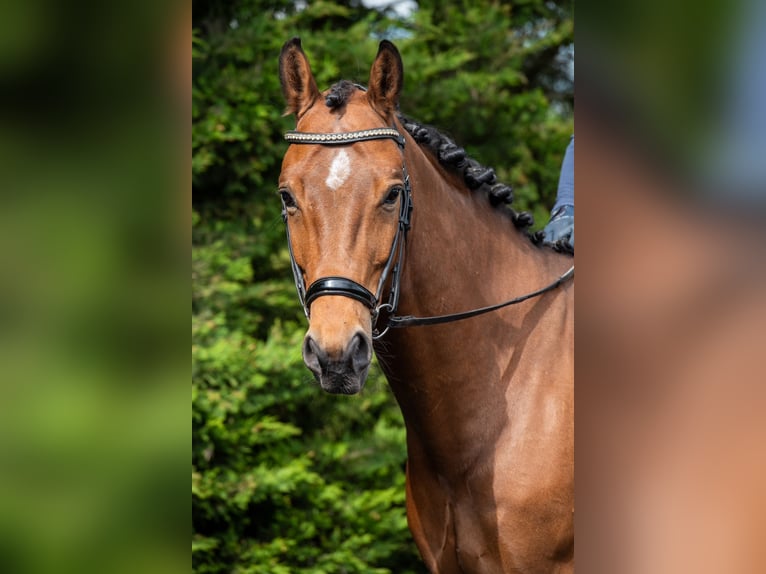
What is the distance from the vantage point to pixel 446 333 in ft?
9.18

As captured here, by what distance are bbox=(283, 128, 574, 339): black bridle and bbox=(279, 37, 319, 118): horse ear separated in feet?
0.79

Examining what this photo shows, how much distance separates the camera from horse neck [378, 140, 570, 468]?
109 inches

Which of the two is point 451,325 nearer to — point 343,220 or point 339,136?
point 343,220

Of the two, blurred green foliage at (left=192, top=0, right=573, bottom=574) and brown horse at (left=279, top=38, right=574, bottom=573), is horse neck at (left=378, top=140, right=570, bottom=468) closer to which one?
brown horse at (left=279, top=38, right=574, bottom=573)

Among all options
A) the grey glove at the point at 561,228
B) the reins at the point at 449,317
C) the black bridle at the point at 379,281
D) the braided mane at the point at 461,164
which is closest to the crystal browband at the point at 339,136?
the black bridle at the point at 379,281

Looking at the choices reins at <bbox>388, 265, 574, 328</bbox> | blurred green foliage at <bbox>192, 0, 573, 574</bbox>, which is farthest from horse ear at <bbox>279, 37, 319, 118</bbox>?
blurred green foliage at <bbox>192, 0, 573, 574</bbox>

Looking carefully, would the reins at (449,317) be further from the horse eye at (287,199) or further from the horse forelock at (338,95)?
the horse forelock at (338,95)

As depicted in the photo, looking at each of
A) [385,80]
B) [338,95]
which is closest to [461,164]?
[385,80]

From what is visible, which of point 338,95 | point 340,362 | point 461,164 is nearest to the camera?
point 340,362

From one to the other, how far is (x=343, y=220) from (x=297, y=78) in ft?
2.11

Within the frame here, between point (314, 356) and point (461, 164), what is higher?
point (461, 164)
